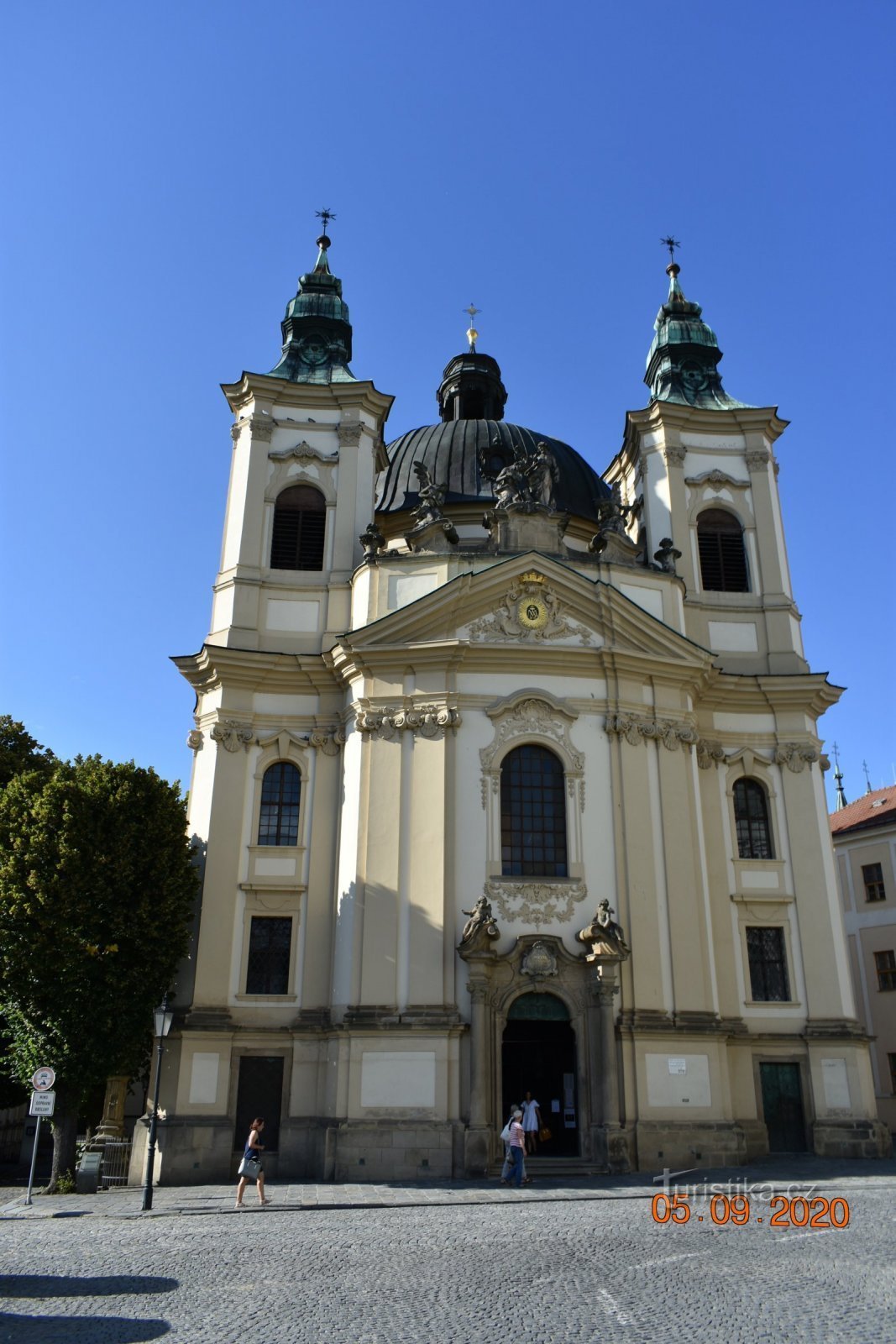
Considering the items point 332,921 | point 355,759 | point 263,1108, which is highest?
point 355,759

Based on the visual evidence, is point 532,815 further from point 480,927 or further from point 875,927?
point 875,927

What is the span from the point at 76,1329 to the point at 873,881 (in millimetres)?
34620

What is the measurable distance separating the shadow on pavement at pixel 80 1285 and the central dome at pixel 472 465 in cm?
2306

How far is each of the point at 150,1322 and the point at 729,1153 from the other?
15.7 m

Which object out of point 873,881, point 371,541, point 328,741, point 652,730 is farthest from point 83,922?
point 873,881

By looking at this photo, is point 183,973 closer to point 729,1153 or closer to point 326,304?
point 729,1153

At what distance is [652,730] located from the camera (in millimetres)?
26328

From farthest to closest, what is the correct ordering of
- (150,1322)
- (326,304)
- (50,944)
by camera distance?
(326,304) < (50,944) < (150,1322)

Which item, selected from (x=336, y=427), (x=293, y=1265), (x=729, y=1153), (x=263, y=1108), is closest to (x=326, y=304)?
(x=336, y=427)

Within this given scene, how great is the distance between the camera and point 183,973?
2498cm

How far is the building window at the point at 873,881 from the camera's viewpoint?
3894 centimetres

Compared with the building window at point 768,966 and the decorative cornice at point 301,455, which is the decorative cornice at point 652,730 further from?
the decorative cornice at point 301,455

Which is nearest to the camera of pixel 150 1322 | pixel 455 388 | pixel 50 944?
pixel 150 1322
